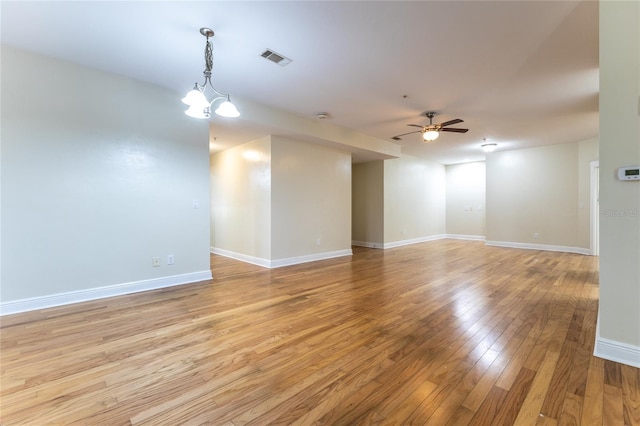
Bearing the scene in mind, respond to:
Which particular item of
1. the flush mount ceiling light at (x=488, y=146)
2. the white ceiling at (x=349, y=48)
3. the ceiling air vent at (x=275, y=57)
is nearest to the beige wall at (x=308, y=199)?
the white ceiling at (x=349, y=48)

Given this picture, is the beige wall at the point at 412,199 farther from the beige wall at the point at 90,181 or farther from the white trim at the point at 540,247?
the beige wall at the point at 90,181

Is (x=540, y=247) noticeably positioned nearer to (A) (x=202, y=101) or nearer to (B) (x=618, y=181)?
(B) (x=618, y=181)

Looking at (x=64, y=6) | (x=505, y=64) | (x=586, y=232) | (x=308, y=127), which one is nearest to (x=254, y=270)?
(x=308, y=127)

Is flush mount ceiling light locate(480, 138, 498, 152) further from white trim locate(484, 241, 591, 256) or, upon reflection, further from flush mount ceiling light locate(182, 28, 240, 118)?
flush mount ceiling light locate(182, 28, 240, 118)

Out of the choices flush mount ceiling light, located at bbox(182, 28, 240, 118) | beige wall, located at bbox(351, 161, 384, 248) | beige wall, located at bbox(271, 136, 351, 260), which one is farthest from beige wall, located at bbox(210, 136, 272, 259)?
beige wall, located at bbox(351, 161, 384, 248)

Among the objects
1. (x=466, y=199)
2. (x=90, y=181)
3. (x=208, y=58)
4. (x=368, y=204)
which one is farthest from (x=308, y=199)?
(x=466, y=199)

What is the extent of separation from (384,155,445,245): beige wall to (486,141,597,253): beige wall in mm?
1719

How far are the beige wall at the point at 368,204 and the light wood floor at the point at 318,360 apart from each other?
4015 mm

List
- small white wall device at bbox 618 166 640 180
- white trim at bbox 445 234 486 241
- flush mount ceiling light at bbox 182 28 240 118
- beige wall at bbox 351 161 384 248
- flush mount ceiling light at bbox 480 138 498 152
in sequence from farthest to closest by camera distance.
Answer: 1. white trim at bbox 445 234 486 241
2. beige wall at bbox 351 161 384 248
3. flush mount ceiling light at bbox 480 138 498 152
4. flush mount ceiling light at bbox 182 28 240 118
5. small white wall device at bbox 618 166 640 180

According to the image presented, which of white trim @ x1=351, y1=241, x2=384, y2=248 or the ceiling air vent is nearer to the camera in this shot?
the ceiling air vent

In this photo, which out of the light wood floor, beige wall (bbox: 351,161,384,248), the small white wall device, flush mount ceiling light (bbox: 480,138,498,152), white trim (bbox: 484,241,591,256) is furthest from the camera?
beige wall (bbox: 351,161,384,248)

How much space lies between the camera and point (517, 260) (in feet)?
18.7

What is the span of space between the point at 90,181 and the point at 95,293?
1343mm

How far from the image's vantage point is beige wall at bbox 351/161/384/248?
24.9 feet
